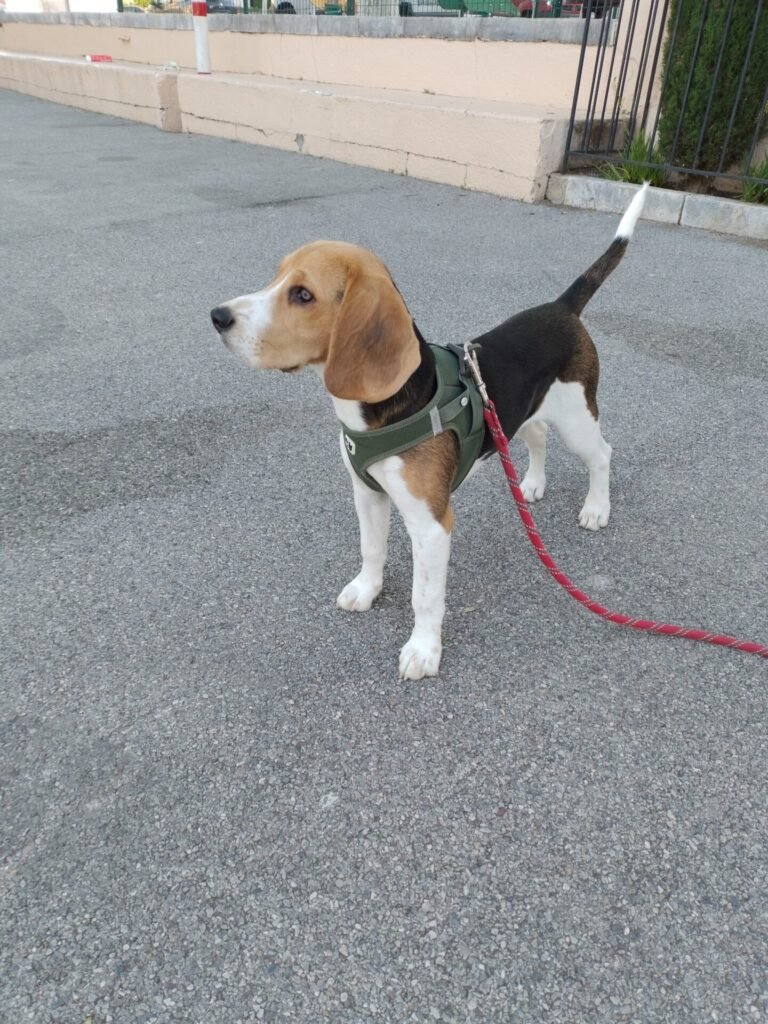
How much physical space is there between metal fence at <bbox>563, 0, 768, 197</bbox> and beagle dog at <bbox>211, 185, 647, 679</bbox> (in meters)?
5.52

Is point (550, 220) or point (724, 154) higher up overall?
point (724, 154)

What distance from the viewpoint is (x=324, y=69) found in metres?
12.1

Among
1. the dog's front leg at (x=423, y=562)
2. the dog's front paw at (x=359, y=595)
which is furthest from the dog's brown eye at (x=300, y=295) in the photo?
the dog's front paw at (x=359, y=595)

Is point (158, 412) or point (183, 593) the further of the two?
point (158, 412)

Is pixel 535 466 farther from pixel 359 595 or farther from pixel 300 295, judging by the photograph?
pixel 300 295

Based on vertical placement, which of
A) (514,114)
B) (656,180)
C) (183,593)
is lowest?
(183,593)

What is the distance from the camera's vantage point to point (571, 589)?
2.51 meters

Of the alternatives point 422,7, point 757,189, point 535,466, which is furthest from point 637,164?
point 535,466

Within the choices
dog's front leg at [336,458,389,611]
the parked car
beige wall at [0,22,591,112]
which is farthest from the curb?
dog's front leg at [336,458,389,611]

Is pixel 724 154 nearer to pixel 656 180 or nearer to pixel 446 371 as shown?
pixel 656 180

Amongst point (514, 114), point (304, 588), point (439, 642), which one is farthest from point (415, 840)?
point (514, 114)

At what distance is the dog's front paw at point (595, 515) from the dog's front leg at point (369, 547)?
3.36 ft

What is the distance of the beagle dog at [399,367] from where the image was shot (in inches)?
80.8

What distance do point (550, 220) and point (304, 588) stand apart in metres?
6.18
